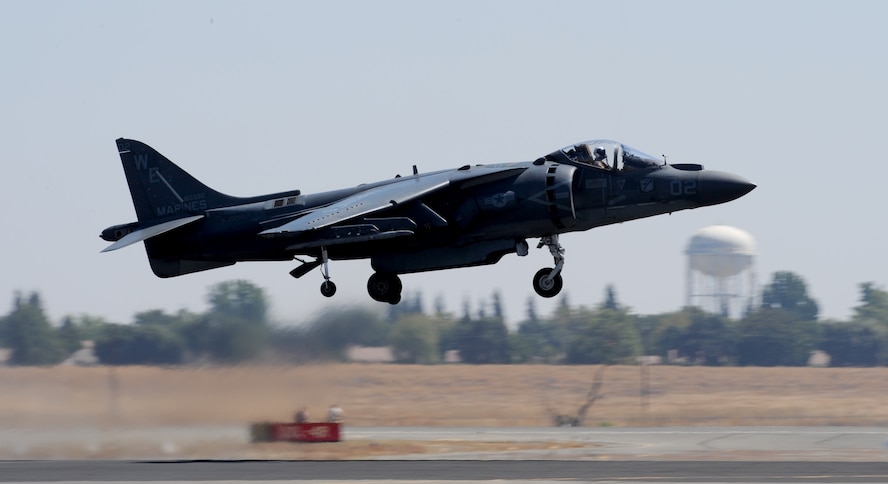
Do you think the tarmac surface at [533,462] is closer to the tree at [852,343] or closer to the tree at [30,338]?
the tree at [30,338]

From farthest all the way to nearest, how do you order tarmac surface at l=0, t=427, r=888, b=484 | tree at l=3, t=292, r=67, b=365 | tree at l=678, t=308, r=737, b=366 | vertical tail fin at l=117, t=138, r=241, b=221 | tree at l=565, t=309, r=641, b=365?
tree at l=678, t=308, r=737, b=366 → tree at l=565, t=309, r=641, b=365 → tree at l=3, t=292, r=67, b=365 → tarmac surface at l=0, t=427, r=888, b=484 → vertical tail fin at l=117, t=138, r=241, b=221

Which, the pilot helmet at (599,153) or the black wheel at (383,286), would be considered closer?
the pilot helmet at (599,153)

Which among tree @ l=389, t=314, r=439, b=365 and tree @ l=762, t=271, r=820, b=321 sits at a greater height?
tree @ l=762, t=271, r=820, b=321

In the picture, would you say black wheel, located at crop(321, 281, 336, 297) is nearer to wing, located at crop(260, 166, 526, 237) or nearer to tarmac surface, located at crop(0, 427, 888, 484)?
wing, located at crop(260, 166, 526, 237)

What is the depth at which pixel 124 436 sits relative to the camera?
127 feet

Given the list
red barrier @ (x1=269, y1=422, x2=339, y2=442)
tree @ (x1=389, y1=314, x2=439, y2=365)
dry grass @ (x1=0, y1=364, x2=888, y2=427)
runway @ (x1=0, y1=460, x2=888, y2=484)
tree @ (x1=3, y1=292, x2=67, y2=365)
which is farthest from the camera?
tree @ (x1=389, y1=314, x2=439, y2=365)

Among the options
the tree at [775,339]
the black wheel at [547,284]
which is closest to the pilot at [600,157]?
the black wheel at [547,284]

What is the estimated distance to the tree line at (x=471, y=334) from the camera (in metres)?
36.7

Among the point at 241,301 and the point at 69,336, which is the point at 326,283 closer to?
the point at 241,301

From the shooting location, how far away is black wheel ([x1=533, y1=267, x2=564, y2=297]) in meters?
28.3

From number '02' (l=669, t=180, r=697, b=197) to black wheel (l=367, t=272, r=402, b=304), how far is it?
6.63 m

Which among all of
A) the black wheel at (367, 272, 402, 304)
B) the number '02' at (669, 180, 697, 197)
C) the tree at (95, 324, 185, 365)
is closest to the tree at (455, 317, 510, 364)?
the tree at (95, 324, 185, 365)

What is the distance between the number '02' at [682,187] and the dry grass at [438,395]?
547 inches

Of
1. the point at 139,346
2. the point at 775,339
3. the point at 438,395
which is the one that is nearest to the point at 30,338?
the point at 139,346
